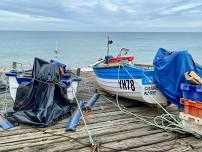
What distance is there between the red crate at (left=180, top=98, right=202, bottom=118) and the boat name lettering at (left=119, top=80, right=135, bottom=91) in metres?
1.47

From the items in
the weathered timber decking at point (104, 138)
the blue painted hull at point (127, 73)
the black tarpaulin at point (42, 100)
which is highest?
the blue painted hull at point (127, 73)

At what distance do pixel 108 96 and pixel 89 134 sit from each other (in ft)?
11.3

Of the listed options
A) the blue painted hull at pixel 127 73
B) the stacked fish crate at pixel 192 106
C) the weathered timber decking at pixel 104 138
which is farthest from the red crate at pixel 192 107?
the blue painted hull at pixel 127 73

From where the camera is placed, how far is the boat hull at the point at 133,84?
20.3ft

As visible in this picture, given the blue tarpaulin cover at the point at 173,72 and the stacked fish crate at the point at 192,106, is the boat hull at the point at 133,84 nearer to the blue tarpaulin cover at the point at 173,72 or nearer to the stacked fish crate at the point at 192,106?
the blue tarpaulin cover at the point at 173,72

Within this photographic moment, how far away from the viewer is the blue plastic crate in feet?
16.3

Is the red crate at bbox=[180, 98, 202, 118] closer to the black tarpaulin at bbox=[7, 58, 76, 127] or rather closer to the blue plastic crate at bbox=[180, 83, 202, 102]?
the blue plastic crate at bbox=[180, 83, 202, 102]

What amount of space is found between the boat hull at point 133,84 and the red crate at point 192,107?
0.91m

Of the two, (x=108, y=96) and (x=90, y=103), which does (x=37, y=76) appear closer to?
(x=90, y=103)

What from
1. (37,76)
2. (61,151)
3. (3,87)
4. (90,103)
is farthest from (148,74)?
(3,87)

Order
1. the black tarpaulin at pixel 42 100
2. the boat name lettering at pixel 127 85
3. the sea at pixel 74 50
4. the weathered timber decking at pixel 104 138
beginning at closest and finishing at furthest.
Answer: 1. the weathered timber decking at pixel 104 138
2. the black tarpaulin at pixel 42 100
3. the boat name lettering at pixel 127 85
4. the sea at pixel 74 50

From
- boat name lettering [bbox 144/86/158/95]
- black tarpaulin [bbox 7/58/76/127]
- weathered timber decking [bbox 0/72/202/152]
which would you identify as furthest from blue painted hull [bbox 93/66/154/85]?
black tarpaulin [bbox 7/58/76/127]

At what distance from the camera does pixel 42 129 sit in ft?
17.6

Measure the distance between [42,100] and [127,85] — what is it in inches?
76.5
